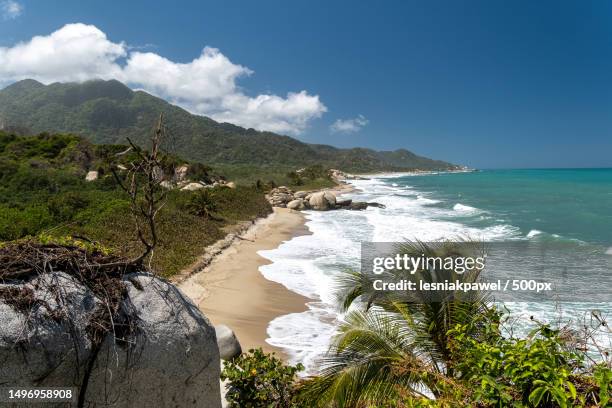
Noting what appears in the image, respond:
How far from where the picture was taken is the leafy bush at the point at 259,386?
5387 mm

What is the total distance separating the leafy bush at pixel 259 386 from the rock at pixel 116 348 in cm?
88

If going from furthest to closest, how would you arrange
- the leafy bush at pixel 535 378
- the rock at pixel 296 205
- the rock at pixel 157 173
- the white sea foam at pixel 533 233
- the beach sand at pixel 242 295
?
the rock at pixel 296 205
the white sea foam at pixel 533 233
the beach sand at pixel 242 295
the rock at pixel 157 173
the leafy bush at pixel 535 378

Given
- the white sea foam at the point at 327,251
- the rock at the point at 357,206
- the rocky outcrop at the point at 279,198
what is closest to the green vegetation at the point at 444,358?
the white sea foam at the point at 327,251

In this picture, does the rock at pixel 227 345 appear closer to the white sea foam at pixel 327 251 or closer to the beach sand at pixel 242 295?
the beach sand at pixel 242 295

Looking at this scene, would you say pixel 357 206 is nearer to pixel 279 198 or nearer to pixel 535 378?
pixel 279 198

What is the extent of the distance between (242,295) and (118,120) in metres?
143

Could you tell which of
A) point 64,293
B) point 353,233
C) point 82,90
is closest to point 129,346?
point 64,293

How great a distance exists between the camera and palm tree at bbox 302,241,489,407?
454cm

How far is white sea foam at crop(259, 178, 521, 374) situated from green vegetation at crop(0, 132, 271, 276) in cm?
425

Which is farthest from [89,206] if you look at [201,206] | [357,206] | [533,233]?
[533,233]

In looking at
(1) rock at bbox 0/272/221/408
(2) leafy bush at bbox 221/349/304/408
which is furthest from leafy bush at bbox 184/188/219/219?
(1) rock at bbox 0/272/221/408

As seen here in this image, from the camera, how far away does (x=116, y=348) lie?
3.94 m

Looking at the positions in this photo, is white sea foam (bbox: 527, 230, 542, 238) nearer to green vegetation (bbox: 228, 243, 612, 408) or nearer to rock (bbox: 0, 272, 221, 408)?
green vegetation (bbox: 228, 243, 612, 408)

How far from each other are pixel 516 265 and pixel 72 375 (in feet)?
59.3
